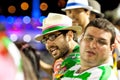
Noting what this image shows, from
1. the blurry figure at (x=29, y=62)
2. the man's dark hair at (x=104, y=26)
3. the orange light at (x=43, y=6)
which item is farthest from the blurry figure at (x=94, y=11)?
the orange light at (x=43, y=6)

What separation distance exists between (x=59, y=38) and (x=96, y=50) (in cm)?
65

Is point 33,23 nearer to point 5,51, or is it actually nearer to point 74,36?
point 74,36

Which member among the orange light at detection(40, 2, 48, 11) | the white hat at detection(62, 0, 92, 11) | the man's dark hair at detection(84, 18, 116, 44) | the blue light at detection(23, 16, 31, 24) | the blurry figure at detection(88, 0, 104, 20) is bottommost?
the blue light at detection(23, 16, 31, 24)

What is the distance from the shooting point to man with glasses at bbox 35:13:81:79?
9.82 feet

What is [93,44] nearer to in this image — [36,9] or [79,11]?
[79,11]

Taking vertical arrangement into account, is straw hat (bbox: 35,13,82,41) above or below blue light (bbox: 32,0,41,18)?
above

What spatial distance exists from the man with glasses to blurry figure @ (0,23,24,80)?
1.22 m

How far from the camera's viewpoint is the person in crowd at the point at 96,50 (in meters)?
2.43

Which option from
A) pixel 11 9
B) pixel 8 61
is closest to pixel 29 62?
pixel 8 61

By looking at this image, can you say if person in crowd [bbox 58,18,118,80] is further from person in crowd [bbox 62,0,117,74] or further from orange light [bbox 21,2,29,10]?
orange light [bbox 21,2,29,10]

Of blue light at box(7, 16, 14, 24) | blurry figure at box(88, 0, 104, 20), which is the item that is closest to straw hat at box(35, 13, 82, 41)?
blurry figure at box(88, 0, 104, 20)

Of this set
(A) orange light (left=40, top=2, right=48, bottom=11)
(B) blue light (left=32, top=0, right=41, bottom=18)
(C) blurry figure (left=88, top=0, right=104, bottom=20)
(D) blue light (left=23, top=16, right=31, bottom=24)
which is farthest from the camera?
(D) blue light (left=23, top=16, right=31, bottom=24)

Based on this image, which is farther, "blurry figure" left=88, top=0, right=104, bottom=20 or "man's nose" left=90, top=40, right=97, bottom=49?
"blurry figure" left=88, top=0, right=104, bottom=20

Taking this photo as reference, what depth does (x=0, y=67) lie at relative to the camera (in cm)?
155
